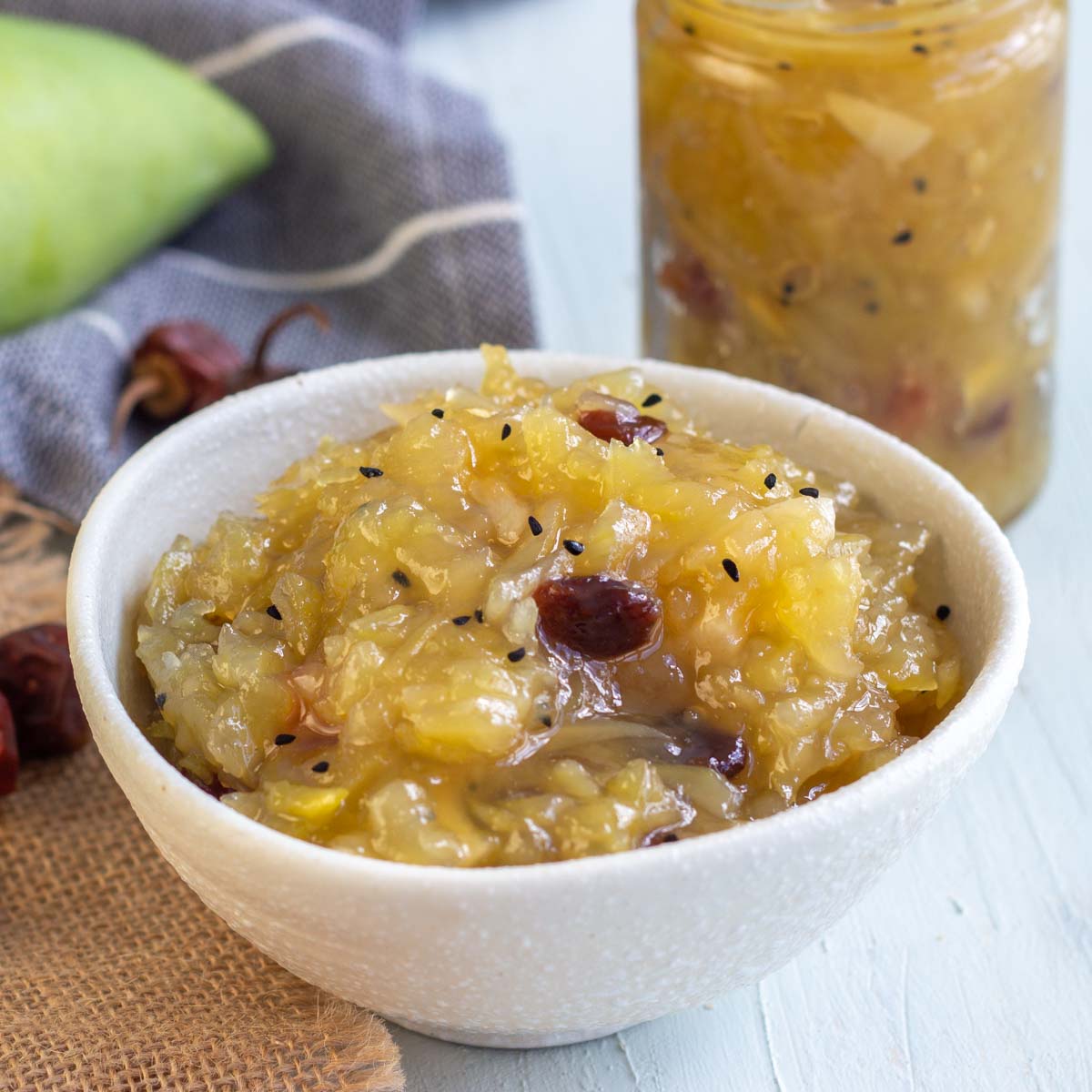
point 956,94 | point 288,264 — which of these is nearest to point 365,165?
point 288,264

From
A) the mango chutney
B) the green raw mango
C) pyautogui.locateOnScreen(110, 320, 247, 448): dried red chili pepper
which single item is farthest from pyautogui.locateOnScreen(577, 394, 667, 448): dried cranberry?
the green raw mango

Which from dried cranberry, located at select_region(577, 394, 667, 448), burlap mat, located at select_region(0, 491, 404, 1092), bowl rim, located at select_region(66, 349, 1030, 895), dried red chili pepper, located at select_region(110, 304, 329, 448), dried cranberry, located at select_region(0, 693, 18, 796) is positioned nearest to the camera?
bowl rim, located at select_region(66, 349, 1030, 895)

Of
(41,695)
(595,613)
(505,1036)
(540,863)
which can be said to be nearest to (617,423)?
(595,613)

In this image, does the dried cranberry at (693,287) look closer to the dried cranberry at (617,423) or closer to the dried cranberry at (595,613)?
the dried cranberry at (617,423)

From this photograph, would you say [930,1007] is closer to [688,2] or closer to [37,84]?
[688,2]

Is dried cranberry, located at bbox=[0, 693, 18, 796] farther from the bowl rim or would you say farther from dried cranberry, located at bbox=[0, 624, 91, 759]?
the bowl rim

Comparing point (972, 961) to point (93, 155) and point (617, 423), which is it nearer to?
point (617, 423)
